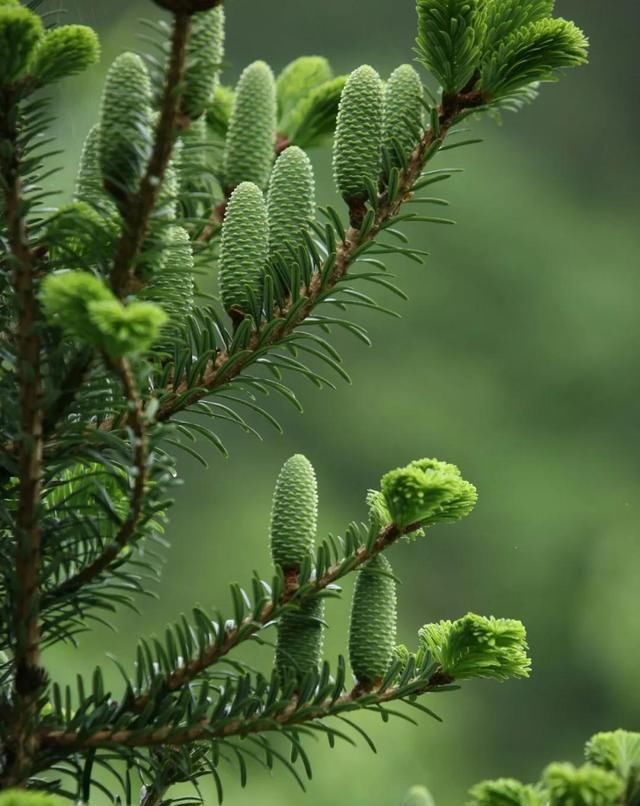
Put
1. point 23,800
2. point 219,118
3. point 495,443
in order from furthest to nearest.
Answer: point 495,443
point 219,118
point 23,800

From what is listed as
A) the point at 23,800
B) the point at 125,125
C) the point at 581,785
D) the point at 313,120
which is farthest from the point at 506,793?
the point at 313,120

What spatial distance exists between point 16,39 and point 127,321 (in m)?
0.11

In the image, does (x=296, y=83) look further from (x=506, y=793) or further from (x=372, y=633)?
(x=506, y=793)

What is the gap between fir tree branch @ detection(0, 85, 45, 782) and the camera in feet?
1.33

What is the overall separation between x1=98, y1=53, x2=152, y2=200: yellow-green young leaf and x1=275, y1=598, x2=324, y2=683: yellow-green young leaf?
177 mm

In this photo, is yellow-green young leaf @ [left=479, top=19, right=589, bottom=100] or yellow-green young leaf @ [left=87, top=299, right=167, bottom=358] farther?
yellow-green young leaf @ [left=479, top=19, right=589, bottom=100]

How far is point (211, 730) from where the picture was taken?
434 millimetres

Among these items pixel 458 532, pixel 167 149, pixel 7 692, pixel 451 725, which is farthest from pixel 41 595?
pixel 458 532

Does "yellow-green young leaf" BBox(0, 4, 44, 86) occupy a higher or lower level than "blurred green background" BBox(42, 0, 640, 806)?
lower

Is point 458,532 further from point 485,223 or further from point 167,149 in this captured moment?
point 167,149

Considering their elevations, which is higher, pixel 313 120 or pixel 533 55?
pixel 313 120

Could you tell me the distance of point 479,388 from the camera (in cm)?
375

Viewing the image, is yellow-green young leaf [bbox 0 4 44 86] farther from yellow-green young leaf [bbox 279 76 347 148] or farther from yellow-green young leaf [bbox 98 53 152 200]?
yellow-green young leaf [bbox 279 76 347 148]

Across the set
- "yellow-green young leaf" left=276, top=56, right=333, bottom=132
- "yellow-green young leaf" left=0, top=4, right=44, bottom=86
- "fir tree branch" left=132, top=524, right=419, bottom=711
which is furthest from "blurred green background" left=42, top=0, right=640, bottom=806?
"yellow-green young leaf" left=0, top=4, right=44, bottom=86
